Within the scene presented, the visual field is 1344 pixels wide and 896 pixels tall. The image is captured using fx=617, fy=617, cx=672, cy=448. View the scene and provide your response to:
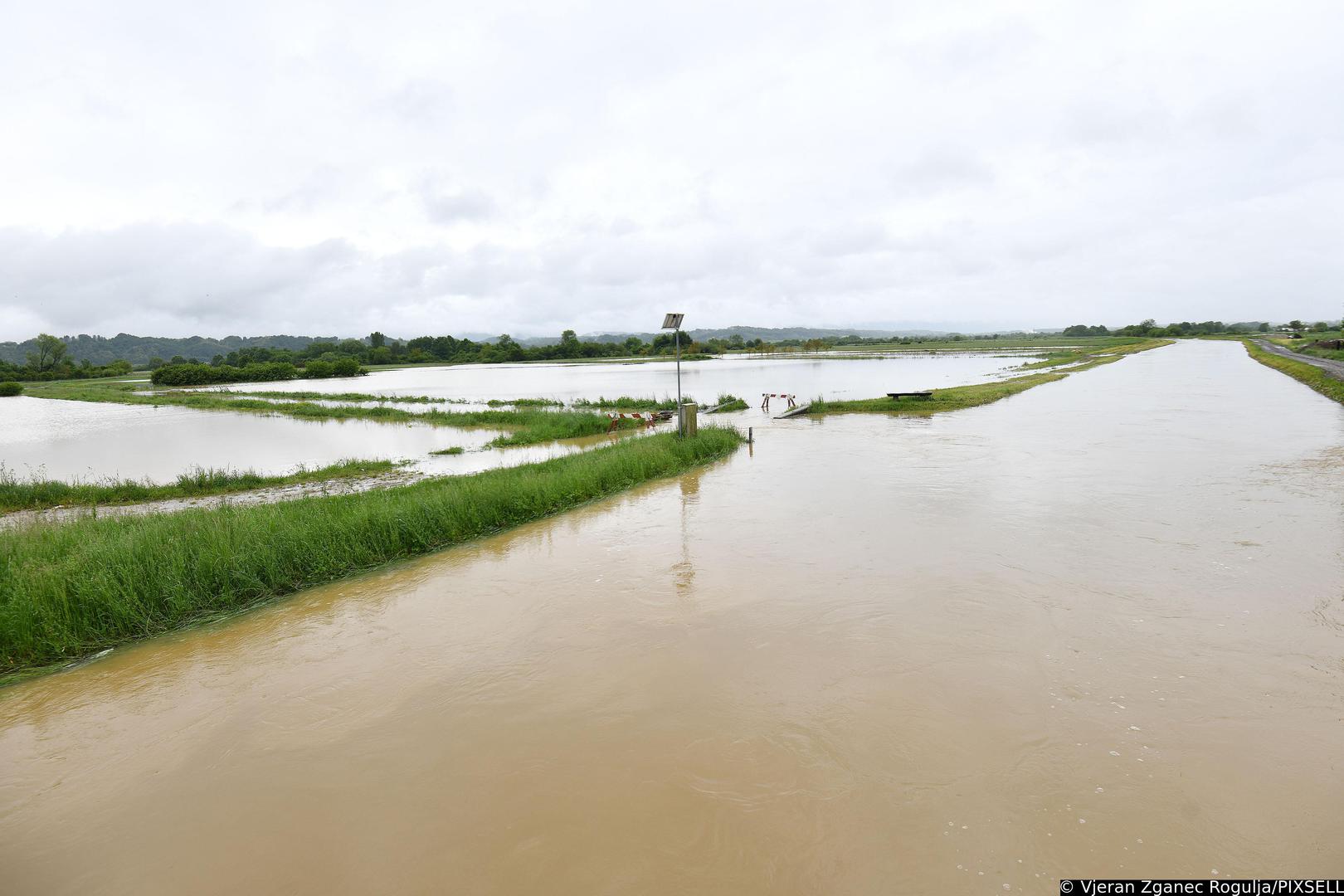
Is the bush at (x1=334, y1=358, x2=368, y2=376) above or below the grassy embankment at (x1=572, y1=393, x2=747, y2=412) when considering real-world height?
above

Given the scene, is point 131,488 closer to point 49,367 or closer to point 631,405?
point 631,405

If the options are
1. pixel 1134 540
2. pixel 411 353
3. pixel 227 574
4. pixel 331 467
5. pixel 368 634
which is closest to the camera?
pixel 368 634

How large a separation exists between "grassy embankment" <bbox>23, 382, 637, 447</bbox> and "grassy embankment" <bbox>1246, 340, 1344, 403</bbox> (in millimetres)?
27973

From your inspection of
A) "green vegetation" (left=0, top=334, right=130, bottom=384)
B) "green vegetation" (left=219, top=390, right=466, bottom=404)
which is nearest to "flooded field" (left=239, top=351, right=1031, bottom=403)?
"green vegetation" (left=219, top=390, right=466, bottom=404)

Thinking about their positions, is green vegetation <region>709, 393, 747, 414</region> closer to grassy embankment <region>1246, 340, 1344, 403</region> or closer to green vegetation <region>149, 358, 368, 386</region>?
grassy embankment <region>1246, 340, 1344, 403</region>

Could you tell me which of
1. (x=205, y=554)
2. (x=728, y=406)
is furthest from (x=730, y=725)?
(x=728, y=406)

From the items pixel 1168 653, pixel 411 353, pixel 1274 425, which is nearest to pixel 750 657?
pixel 1168 653

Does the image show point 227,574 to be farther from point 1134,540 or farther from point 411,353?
point 411,353

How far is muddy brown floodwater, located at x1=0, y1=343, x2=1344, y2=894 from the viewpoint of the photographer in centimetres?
336

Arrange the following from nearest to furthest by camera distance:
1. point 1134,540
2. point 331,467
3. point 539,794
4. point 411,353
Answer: point 539,794 < point 1134,540 < point 331,467 < point 411,353

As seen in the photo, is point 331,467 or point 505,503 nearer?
point 505,503

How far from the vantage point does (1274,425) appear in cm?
1816

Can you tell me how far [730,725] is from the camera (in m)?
4.50

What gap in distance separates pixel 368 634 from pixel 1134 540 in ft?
31.6
